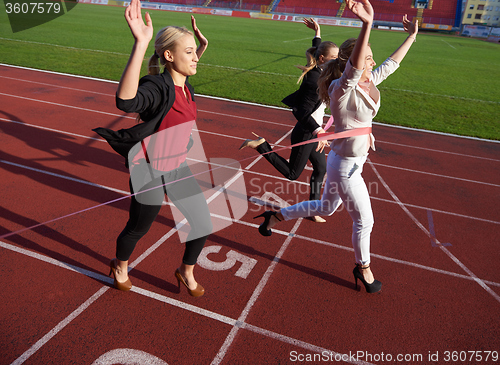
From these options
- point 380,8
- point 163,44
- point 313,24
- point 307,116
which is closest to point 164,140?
point 163,44

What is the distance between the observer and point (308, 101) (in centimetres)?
447

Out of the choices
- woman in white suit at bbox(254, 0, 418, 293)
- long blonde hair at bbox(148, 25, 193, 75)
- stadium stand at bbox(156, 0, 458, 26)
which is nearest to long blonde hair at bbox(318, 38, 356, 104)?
woman in white suit at bbox(254, 0, 418, 293)

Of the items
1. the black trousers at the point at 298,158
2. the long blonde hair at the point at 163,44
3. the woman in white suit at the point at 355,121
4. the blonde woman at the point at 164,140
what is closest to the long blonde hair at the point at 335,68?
the woman in white suit at the point at 355,121

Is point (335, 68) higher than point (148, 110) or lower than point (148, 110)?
higher

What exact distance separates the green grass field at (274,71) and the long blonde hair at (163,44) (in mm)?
8525

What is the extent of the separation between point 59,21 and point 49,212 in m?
30.1

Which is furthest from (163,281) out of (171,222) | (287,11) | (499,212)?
(287,11)

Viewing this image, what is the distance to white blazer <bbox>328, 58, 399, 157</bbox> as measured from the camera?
2.96m

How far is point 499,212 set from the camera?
5.79m

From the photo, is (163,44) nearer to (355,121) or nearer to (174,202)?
(174,202)

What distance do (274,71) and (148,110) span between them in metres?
14.1

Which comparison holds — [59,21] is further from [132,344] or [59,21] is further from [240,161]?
[132,344]

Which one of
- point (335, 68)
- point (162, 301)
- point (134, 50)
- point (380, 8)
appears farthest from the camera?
point (380, 8)

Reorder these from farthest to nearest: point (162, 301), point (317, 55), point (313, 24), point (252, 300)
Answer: point (313, 24) < point (317, 55) < point (252, 300) < point (162, 301)
